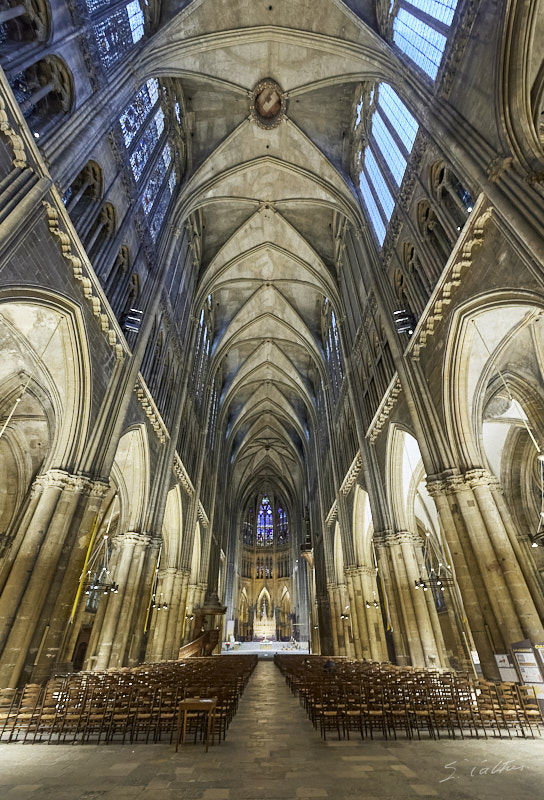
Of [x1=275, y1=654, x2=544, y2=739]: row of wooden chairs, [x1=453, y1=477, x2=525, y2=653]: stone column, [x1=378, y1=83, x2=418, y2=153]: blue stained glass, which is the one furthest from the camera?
[x1=378, y1=83, x2=418, y2=153]: blue stained glass

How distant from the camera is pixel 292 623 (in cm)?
4481

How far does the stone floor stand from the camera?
3750mm

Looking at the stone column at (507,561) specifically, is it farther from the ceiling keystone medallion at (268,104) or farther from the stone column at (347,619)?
the ceiling keystone medallion at (268,104)

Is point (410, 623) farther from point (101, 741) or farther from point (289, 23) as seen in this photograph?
point (289, 23)

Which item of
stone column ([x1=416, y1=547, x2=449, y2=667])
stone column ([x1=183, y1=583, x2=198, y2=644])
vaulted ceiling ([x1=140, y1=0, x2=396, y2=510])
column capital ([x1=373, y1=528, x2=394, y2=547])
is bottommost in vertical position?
stone column ([x1=416, y1=547, x2=449, y2=667])

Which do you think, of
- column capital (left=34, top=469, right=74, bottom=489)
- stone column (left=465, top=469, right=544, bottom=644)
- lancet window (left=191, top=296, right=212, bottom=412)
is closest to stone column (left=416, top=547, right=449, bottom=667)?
stone column (left=465, top=469, right=544, bottom=644)

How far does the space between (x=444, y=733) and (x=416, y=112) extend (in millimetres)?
15055

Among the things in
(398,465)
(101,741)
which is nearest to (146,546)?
(101,741)

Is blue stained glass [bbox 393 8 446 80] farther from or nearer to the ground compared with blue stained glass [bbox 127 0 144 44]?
nearer to the ground

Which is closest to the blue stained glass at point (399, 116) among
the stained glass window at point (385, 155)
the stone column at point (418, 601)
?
A: the stained glass window at point (385, 155)

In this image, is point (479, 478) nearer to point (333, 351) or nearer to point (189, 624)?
point (333, 351)

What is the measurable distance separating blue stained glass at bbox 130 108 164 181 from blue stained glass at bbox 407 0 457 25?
10.2 m

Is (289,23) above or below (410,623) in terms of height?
above

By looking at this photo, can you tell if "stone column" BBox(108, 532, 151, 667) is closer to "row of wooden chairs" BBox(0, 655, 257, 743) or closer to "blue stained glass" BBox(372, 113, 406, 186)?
"row of wooden chairs" BBox(0, 655, 257, 743)
